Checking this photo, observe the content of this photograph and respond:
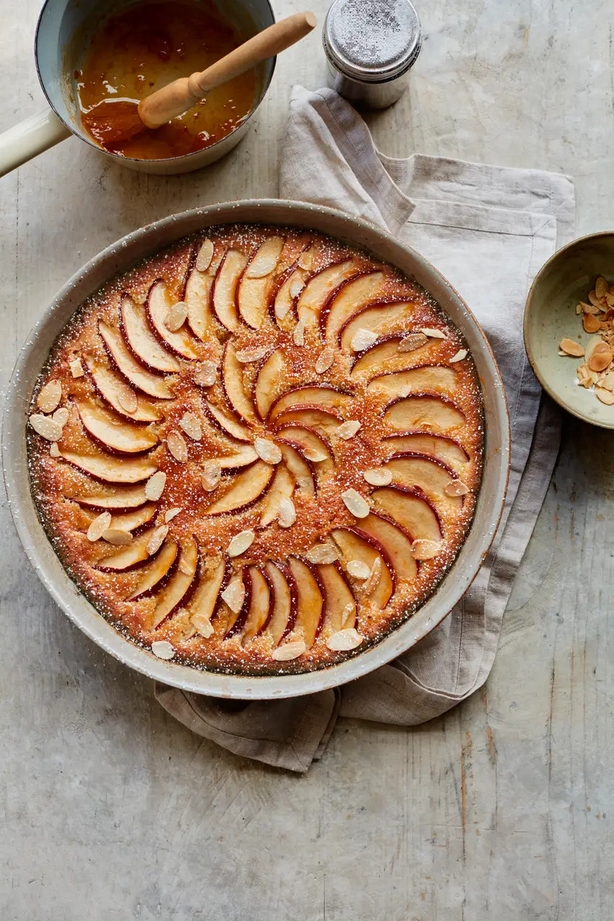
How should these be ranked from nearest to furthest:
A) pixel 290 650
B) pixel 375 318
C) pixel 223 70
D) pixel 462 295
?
pixel 223 70 < pixel 290 650 < pixel 375 318 < pixel 462 295

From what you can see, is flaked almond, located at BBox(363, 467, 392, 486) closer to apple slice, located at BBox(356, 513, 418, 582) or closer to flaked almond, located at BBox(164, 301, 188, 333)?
apple slice, located at BBox(356, 513, 418, 582)

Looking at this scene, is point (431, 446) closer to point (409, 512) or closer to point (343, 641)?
point (409, 512)

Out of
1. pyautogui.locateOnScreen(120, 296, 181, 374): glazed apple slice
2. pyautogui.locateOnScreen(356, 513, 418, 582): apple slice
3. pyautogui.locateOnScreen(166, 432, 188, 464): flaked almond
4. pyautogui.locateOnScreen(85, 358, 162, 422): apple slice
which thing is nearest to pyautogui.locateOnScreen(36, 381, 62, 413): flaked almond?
pyautogui.locateOnScreen(85, 358, 162, 422): apple slice

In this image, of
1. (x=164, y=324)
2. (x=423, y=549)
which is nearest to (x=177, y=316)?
(x=164, y=324)

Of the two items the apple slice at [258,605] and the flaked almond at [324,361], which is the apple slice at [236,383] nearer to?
the flaked almond at [324,361]

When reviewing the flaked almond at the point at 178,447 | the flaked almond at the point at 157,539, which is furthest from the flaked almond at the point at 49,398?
the flaked almond at the point at 157,539
